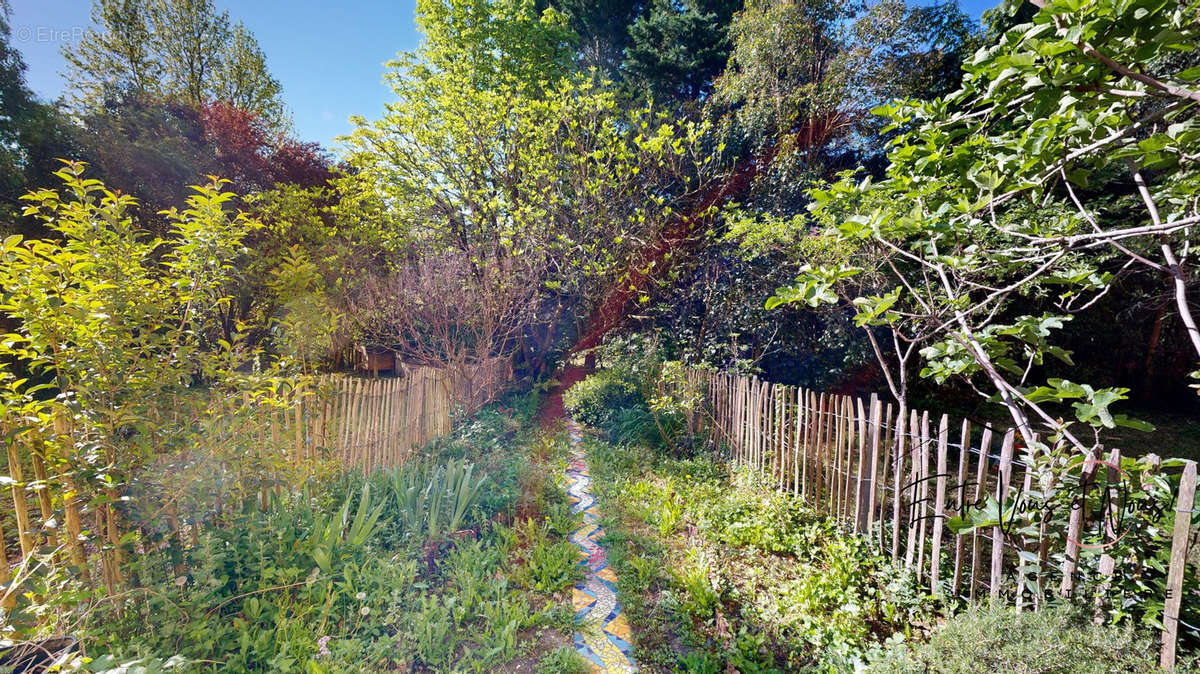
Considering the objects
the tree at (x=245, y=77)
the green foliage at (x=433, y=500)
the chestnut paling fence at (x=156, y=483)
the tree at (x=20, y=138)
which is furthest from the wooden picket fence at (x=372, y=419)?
the tree at (x=245, y=77)

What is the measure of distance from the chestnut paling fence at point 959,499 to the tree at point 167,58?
14.5 m

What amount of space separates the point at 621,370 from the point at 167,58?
14.3 meters

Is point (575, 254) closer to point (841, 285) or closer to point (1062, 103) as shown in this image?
point (841, 285)

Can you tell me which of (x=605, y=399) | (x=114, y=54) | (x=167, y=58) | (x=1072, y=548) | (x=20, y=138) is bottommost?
(x=605, y=399)

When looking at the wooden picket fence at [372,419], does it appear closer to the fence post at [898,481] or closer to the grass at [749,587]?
the grass at [749,587]

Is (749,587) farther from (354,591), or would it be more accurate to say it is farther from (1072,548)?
(354,591)

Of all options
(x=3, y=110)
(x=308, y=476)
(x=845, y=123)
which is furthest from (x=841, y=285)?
(x=3, y=110)

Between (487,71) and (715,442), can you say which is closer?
(715,442)

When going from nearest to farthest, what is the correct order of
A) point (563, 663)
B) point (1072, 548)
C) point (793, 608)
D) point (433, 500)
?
point (1072, 548), point (563, 663), point (793, 608), point (433, 500)

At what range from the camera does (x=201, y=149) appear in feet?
30.7

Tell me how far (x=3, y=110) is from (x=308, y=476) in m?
11.2

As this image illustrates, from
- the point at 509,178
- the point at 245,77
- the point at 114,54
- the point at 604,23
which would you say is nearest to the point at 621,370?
the point at 509,178

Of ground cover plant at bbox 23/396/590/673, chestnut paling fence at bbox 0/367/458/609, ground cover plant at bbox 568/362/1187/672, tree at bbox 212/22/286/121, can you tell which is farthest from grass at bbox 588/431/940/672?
tree at bbox 212/22/286/121

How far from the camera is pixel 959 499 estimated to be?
10.6 ft
